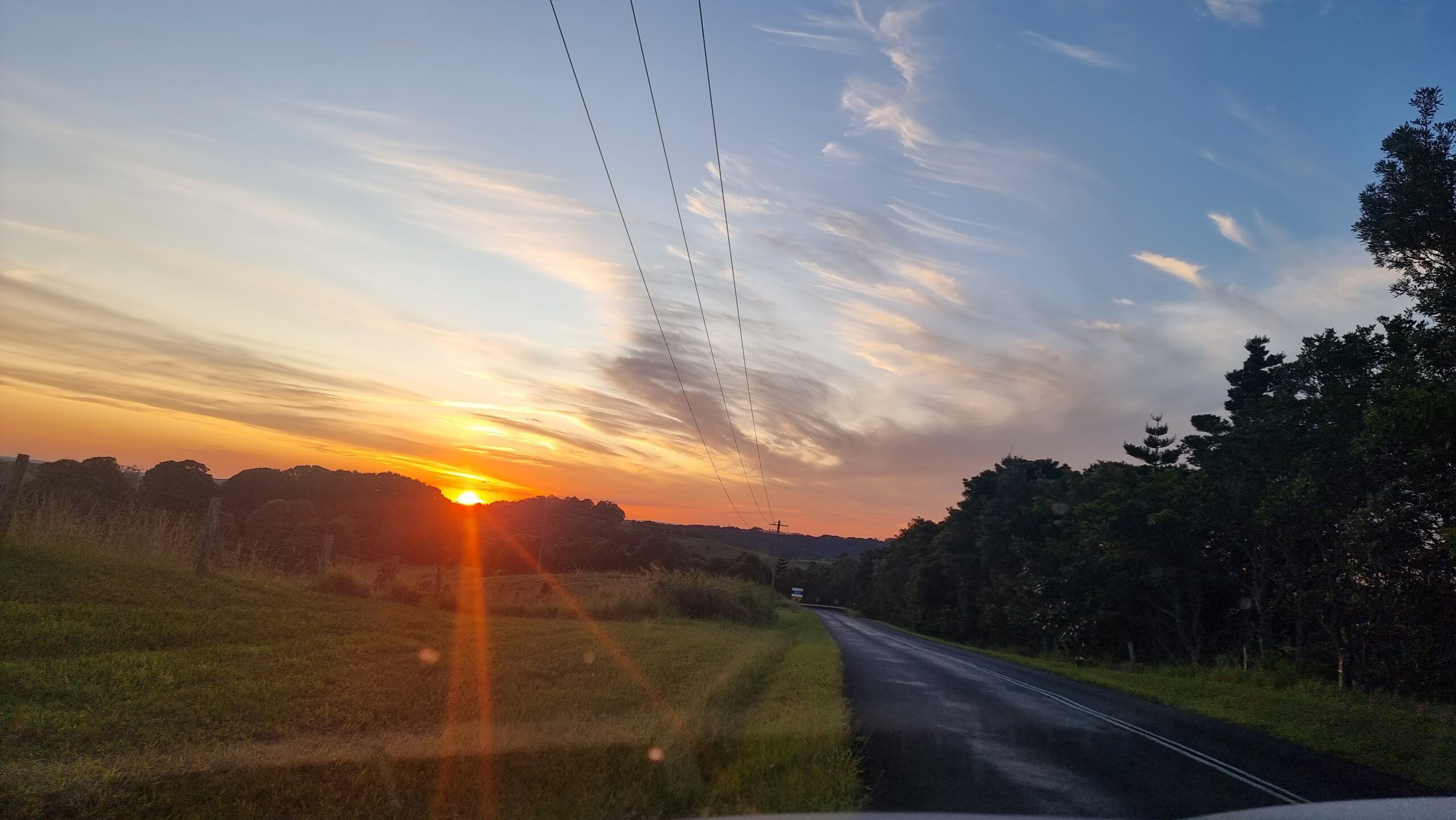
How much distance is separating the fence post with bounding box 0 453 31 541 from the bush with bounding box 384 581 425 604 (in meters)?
9.08

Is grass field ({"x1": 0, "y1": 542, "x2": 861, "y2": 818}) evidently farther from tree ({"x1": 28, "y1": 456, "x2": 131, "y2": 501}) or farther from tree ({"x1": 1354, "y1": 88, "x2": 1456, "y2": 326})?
tree ({"x1": 28, "y1": 456, "x2": 131, "y2": 501})

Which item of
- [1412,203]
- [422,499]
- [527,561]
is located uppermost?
[1412,203]

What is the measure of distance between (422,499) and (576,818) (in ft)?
201

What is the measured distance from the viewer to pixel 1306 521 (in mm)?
21906

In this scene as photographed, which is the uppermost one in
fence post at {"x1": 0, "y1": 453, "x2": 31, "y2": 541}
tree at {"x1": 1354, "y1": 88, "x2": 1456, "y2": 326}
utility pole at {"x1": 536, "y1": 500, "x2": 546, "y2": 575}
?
tree at {"x1": 1354, "y1": 88, "x2": 1456, "y2": 326}

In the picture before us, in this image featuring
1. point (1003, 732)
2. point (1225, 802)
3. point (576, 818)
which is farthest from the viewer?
point (1003, 732)

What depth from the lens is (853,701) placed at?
13.5 metres

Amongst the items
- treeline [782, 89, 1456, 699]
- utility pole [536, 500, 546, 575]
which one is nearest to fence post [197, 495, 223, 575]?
treeline [782, 89, 1456, 699]

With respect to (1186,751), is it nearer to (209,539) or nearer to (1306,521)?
(1306,521)

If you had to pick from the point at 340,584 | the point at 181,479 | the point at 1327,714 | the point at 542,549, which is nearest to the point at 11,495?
the point at 340,584

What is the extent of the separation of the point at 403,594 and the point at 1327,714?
66.1 ft

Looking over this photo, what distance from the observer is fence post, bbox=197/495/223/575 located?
50.7 ft

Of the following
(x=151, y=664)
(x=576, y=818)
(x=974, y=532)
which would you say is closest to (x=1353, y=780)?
(x=576, y=818)

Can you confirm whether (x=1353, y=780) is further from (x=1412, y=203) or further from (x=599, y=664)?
(x=1412, y=203)
